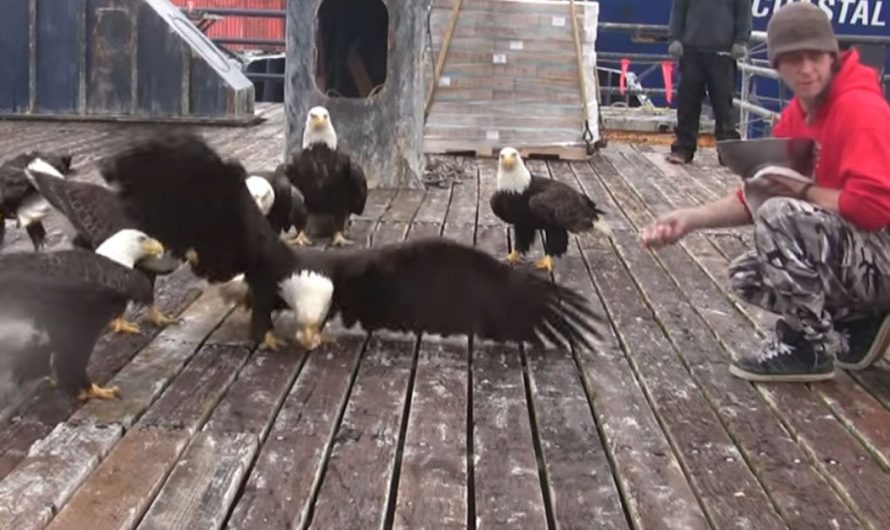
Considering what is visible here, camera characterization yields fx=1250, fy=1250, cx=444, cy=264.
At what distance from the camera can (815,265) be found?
4.16m

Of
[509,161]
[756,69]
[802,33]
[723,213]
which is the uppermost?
[802,33]

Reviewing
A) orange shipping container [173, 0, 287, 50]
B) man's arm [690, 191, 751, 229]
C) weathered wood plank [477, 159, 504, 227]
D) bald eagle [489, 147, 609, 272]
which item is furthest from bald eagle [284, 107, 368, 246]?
orange shipping container [173, 0, 287, 50]

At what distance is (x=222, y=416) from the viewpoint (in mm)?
3736

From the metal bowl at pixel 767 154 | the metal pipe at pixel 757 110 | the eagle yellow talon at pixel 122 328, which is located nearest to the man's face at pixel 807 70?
the metal bowl at pixel 767 154

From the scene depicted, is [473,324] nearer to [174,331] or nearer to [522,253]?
[174,331]

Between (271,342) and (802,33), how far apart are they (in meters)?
2.12

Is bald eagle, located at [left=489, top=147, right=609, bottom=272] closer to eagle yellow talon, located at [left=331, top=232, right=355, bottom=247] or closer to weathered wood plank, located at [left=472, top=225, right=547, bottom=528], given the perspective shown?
eagle yellow talon, located at [left=331, top=232, right=355, bottom=247]

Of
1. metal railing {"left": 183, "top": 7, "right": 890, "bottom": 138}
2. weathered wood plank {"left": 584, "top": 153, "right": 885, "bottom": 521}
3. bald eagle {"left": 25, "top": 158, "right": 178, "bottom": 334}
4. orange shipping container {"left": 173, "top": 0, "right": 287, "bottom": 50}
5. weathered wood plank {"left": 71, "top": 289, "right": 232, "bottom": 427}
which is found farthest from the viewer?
orange shipping container {"left": 173, "top": 0, "right": 287, "bottom": 50}

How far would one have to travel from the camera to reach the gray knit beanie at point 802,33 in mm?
3996

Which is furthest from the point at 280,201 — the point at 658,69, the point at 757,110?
the point at 658,69

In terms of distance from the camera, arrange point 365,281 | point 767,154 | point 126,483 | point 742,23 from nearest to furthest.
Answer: point 126,483 → point 767,154 → point 365,281 → point 742,23

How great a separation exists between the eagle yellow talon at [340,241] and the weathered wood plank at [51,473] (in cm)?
303

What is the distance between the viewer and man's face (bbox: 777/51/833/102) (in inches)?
159

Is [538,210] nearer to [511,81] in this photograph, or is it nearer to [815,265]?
[815,265]
